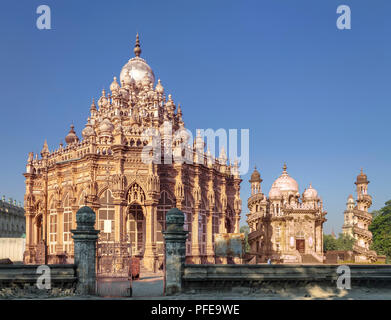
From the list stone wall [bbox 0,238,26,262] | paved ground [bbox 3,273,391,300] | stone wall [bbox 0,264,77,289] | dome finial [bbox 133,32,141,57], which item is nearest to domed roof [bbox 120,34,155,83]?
dome finial [bbox 133,32,141,57]

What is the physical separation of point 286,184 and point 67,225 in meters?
29.0

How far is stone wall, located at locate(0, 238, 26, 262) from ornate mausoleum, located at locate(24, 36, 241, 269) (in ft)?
53.0

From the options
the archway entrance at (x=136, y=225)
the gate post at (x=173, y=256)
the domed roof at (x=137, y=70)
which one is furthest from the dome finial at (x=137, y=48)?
the gate post at (x=173, y=256)

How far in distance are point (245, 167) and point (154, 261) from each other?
1560 cm

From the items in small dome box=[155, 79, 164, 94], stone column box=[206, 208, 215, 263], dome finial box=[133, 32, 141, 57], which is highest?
dome finial box=[133, 32, 141, 57]

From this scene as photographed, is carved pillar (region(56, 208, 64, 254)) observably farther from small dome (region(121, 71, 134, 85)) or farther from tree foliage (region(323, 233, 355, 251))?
tree foliage (region(323, 233, 355, 251))

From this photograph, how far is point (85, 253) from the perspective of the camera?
15.2 metres

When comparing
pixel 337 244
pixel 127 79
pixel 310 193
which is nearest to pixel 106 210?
pixel 127 79

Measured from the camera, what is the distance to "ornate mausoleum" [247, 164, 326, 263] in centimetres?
4494

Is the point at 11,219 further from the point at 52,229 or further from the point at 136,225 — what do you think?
the point at 136,225

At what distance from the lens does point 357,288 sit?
15.4m
